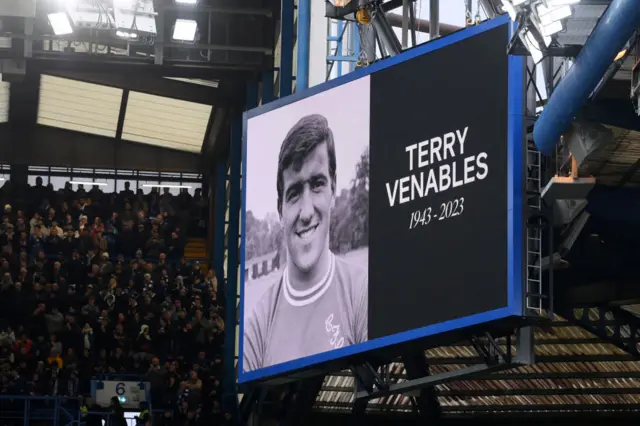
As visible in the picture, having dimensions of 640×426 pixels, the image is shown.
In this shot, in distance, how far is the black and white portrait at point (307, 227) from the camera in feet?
80.3

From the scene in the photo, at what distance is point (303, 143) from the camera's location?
2611cm

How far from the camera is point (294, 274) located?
26000mm

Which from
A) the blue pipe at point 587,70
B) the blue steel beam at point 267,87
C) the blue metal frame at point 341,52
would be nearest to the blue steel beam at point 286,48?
the blue steel beam at point 267,87

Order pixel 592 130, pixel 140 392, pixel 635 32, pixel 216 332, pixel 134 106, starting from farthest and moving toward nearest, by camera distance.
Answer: pixel 134 106 < pixel 216 332 < pixel 140 392 < pixel 592 130 < pixel 635 32

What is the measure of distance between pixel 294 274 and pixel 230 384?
13.1 meters

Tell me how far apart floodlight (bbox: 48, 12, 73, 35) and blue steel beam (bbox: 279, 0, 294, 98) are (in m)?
5.10

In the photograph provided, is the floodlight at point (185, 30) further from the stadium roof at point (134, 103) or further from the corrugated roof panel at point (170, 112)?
the corrugated roof panel at point (170, 112)

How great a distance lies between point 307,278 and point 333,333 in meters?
1.50

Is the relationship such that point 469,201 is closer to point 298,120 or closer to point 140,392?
point 298,120

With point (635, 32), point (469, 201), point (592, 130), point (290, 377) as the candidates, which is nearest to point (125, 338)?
point (290, 377)

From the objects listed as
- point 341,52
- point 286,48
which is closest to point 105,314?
point 286,48

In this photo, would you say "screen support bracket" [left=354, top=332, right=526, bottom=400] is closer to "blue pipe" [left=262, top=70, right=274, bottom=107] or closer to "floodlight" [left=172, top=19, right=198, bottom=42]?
"blue pipe" [left=262, top=70, right=274, bottom=107]

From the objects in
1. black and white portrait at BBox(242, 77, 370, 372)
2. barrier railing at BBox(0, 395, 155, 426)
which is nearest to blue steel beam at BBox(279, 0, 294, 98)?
black and white portrait at BBox(242, 77, 370, 372)

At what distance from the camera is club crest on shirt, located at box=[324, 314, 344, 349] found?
79.8 feet
